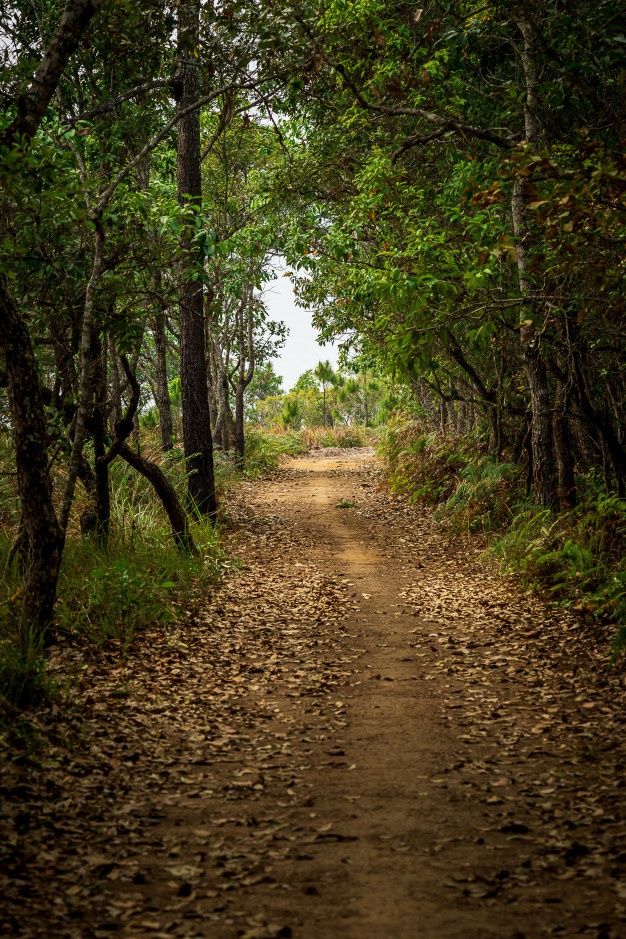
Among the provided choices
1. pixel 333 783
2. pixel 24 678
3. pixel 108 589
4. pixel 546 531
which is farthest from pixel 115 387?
pixel 333 783

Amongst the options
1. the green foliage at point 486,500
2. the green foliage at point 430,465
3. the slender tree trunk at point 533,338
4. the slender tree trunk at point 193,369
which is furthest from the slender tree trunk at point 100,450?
the green foliage at point 430,465

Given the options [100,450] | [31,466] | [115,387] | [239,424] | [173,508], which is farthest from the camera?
[239,424]

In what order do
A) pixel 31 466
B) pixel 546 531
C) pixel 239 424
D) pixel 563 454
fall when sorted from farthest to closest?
pixel 239 424 < pixel 563 454 < pixel 546 531 < pixel 31 466

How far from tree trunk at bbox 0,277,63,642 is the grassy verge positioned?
4.51 m

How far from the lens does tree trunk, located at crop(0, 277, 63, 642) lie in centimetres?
538

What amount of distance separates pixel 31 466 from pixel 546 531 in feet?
19.1

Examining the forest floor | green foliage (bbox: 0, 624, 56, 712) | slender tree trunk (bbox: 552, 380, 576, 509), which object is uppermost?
slender tree trunk (bbox: 552, 380, 576, 509)

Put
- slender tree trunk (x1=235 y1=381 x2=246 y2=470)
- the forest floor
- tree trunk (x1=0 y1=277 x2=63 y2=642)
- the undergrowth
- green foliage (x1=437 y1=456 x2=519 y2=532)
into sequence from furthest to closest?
slender tree trunk (x1=235 y1=381 x2=246 y2=470), green foliage (x1=437 y1=456 x2=519 y2=532), tree trunk (x1=0 y1=277 x2=63 y2=642), the undergrowth, the forest floor

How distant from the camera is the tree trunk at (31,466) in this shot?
5379 mm

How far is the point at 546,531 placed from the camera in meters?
8.77

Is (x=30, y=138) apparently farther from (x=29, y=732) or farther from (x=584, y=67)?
(x=584, y=67)

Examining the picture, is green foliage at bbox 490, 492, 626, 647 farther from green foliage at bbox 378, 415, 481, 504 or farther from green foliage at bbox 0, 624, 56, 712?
green foliage at bbox 0, 624, 56, 712

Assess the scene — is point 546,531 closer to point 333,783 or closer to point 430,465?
point 333,783

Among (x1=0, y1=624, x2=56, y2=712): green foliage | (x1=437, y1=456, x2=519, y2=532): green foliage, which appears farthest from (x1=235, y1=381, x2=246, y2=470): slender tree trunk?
(x1=0, y1=624, x2=56, y2=712): green foliage
